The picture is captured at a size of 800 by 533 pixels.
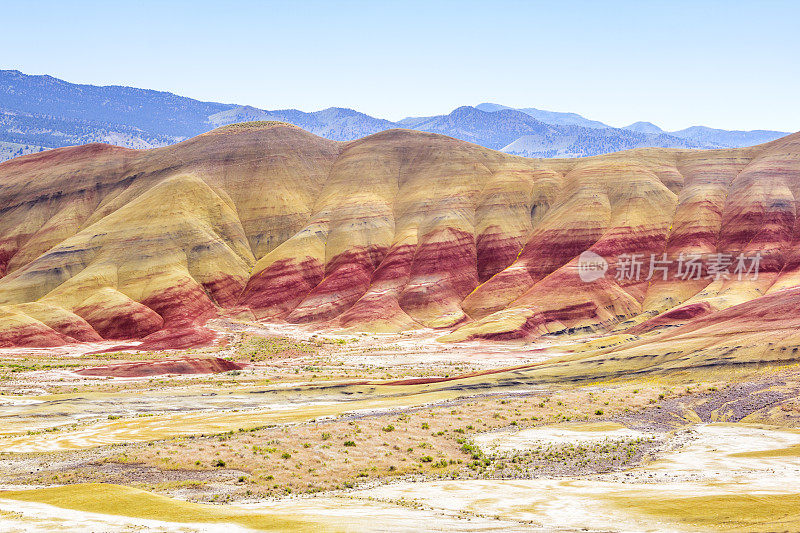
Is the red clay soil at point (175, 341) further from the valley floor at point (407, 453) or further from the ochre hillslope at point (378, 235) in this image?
the valley floor at point (407, 453)

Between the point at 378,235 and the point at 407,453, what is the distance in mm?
92497

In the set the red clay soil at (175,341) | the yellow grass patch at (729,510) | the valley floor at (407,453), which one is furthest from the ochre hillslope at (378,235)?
the yellow grass patch at (729,510)

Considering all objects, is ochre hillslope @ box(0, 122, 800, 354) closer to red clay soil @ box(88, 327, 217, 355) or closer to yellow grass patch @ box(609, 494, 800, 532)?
red clay soil @ box(88, 327, 217, 355)

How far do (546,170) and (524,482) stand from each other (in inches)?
4510

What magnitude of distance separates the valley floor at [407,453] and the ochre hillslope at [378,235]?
38768 mm

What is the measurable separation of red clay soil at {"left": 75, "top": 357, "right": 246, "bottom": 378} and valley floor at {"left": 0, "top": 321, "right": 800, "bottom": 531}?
373 centimetres

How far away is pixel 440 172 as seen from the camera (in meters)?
138

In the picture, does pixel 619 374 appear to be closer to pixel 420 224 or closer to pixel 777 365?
pixel 777 365

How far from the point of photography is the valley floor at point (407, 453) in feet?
66.8

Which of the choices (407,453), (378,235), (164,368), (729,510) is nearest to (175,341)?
(164,368)

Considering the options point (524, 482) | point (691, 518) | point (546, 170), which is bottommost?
point (524, 482)

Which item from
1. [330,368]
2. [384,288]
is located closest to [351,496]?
[330,368]

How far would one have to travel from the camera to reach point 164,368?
70188 mm

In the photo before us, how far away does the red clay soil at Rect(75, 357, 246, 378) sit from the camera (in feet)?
227
